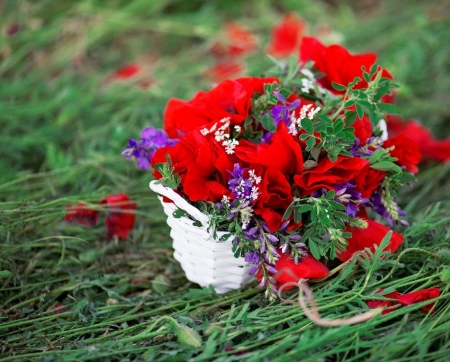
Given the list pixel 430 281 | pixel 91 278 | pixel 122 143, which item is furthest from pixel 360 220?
pixel 122 143

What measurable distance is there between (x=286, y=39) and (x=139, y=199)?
90 centimetres

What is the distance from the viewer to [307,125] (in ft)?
3.04

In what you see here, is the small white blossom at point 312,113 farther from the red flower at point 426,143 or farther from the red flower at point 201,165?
the red flower at point 426,143

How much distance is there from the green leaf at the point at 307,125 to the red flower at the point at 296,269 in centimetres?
21

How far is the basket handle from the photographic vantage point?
0.92 m

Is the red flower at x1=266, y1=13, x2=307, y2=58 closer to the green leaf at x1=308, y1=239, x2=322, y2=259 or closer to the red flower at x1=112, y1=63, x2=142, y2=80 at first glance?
the red flower at x1=112, y1=63, x2=142, y2=80

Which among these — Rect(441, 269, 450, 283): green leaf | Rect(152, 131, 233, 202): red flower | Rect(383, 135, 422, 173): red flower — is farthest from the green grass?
Rect(152, 131, 233, 202): red flower

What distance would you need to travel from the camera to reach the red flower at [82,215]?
1.15m

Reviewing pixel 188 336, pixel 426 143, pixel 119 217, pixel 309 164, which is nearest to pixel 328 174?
pixel 309 164

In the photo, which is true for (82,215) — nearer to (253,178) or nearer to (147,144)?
(147,144)

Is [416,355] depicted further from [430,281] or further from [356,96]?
[356,96]

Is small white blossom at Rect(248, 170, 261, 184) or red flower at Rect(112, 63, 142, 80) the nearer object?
small white blossom at Rect(248, 170, 261, 184)

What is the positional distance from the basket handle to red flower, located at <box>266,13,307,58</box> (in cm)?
103

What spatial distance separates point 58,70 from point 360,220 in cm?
140
